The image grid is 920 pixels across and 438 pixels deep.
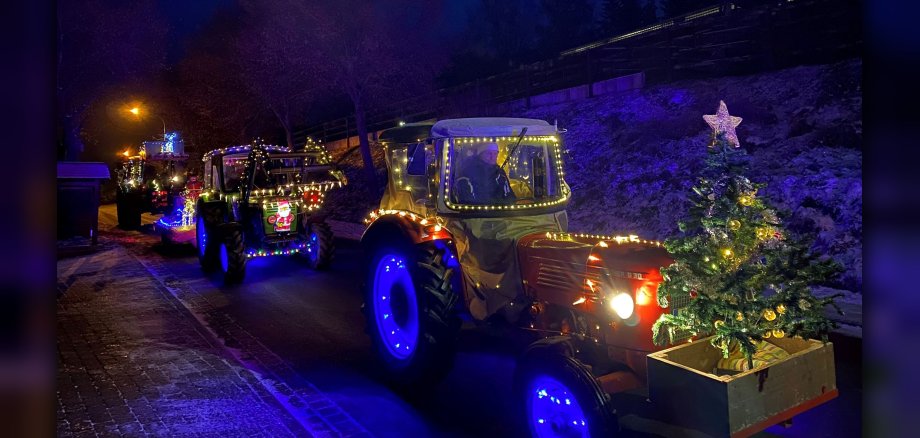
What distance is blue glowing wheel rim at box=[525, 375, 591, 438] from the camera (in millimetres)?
3336

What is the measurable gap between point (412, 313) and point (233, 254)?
5.25 m

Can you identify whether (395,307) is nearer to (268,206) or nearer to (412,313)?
(412,313)

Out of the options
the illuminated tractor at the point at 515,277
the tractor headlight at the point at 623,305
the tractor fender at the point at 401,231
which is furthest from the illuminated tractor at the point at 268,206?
the tractor headlight at the point at 623,305

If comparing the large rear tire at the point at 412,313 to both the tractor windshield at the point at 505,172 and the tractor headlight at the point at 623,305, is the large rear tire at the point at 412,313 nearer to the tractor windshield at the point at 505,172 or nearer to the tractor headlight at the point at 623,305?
the tractor windshield at the point at 505,172

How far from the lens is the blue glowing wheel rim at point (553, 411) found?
3.34 m

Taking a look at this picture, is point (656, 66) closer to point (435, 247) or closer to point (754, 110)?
point (754, 110)

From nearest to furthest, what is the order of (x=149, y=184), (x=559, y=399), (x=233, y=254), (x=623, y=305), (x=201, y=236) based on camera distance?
(x=559, y=399) < (x=623, y=305) < (x=233, y=254) < (x=201, y=236) < (x=149, y=184)

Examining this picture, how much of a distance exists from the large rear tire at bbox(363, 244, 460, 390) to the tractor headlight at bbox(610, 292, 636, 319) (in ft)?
4.64

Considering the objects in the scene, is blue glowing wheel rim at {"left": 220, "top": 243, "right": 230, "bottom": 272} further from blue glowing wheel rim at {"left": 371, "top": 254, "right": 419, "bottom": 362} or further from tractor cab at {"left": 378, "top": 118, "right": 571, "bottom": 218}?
tractor cab at {"left": 378, "top": 118, "right": 571, "bottom": 218}

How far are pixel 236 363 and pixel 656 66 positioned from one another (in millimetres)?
14142

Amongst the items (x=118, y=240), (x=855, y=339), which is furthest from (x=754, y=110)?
(x=118, y=240)

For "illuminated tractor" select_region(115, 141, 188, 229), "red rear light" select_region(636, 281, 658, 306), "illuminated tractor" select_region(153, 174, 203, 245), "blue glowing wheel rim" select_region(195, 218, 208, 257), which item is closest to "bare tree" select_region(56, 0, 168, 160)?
"illuminated tractor" select_region(115, 141, 188, 229)

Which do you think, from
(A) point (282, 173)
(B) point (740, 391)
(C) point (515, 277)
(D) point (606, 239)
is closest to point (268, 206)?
(A) point (282, 173)

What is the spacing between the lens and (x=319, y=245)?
415 inches
